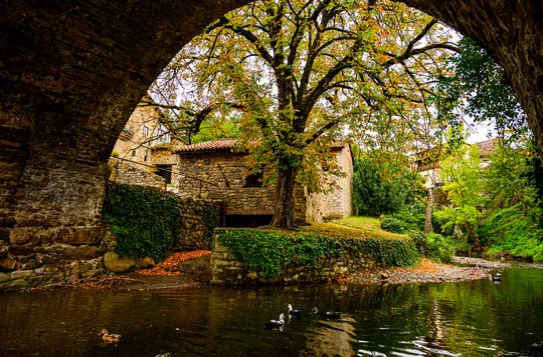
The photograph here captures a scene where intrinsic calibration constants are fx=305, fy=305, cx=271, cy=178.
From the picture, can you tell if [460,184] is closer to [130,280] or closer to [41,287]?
[130,280]

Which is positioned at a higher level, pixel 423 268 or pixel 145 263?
pixel 145 263

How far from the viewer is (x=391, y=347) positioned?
369cm

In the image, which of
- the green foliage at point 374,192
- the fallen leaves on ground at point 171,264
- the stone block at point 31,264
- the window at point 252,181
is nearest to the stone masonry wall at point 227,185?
the window at point 252,181

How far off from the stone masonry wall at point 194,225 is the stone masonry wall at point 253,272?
11.7ft


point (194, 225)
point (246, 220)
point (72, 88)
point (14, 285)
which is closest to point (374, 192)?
point (246, 220)

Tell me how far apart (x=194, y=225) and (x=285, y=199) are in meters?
3.87

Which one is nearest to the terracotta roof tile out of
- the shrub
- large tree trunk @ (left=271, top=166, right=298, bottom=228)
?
large tree trunk @ (left=271, top=166, right=298, bottom=228)

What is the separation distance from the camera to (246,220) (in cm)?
1504

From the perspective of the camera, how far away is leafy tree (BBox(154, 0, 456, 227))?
8.09 m

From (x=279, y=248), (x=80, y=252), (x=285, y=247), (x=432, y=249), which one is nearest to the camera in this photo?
(x=80, y=252)

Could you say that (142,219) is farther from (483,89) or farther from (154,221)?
(483,89)

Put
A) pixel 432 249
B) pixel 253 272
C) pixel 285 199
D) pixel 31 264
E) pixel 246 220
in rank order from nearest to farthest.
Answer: pixel 31 264 < pixel 253 272 < pixel 285 199 < pixel 246 220 < pixel 432 249

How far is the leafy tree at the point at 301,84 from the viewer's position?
26.5 ft

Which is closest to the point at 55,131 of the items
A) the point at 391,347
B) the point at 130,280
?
the point at 130,280
